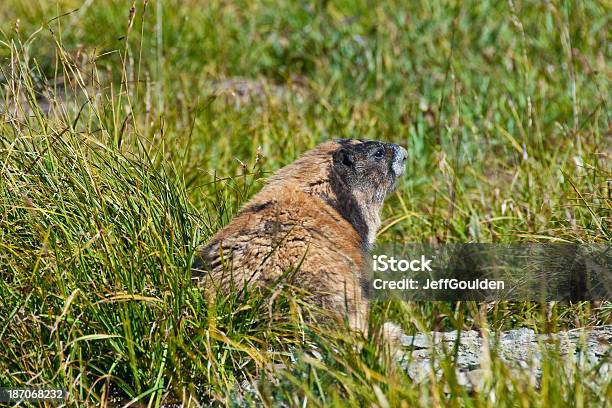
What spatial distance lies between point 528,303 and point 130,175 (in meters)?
2.02

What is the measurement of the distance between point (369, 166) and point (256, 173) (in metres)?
1.09

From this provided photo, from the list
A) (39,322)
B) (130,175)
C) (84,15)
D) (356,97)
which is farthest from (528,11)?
(39,322)

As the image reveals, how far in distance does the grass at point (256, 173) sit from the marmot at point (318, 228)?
17 cm

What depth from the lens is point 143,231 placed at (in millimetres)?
4109

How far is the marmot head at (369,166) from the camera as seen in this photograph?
546 centimetres

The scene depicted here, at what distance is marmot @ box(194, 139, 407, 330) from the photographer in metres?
4.11

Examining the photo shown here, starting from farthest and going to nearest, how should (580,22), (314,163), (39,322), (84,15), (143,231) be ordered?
(84,15) < (580,22) < (314,163) < (143,231) < (39,322)

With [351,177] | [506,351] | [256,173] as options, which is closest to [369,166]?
[351,177]

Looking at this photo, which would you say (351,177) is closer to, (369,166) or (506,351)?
(369,166)

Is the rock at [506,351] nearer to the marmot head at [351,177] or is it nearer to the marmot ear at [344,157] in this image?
the marmot head at [351,177]

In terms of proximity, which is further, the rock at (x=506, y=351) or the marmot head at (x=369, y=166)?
the marmot head at (x=369, y=166)

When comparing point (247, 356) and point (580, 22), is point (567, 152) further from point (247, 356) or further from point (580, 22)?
point (247, 356)

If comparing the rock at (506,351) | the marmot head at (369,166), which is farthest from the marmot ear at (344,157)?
the rock at (506,351)

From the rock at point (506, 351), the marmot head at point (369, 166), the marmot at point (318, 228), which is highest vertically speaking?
the marmot head at point (369, 166)
